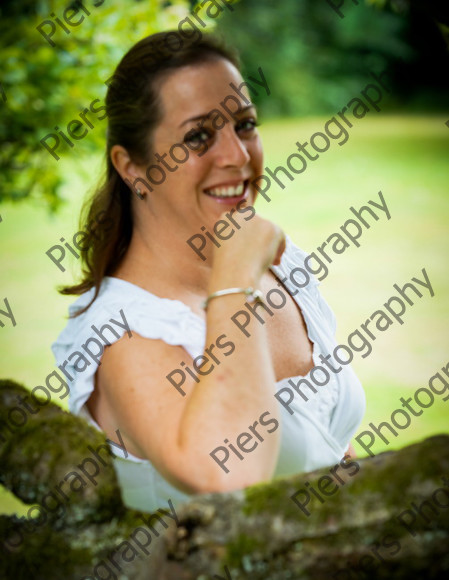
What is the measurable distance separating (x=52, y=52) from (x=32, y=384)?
2947 mm

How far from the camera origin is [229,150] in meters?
1.50

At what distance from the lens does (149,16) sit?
287cm

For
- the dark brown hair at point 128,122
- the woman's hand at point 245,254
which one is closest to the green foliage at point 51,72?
the dark brown hair at point 128,122

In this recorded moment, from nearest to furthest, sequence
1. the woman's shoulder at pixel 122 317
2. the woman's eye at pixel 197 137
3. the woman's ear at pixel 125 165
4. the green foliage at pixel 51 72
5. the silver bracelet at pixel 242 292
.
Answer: the silver bracelet at pixel 242 292 < the woman's shoulder at pixel 122 317 < the woman's eye at pixel 197 137 < the woman's ear at pixel 125 165 < the green foliage at pixel 51 72

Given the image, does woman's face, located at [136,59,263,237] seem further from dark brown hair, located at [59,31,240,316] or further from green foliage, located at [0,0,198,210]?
green foliage, located at [0,0,198,210]

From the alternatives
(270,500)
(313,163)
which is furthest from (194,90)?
(313,163)

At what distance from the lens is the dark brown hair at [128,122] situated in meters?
1.54

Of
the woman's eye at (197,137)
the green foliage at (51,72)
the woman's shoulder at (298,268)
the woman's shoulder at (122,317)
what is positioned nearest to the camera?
the woman's shoulder at (122,317)

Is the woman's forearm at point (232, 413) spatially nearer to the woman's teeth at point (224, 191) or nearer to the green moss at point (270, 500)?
the green moss at point (270, 500)

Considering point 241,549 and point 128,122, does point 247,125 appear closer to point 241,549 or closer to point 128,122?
point 128,122

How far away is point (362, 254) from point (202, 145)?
7.46m

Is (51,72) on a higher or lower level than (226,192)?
higher

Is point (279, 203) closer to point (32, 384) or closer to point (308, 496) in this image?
point (32, 384)

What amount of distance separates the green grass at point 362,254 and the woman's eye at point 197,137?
36.0 inches
